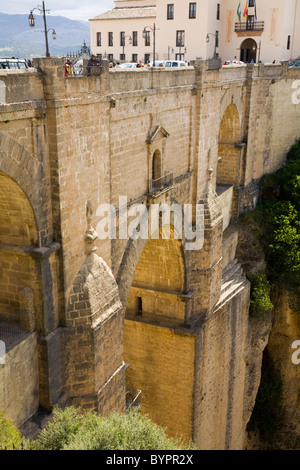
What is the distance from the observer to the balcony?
34044 mm

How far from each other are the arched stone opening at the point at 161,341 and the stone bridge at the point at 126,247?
44 mm

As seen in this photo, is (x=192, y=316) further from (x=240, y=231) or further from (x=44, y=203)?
(x=44, y=203)

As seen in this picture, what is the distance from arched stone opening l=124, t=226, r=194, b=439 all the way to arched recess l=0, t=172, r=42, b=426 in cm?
722

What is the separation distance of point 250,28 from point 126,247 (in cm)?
2830

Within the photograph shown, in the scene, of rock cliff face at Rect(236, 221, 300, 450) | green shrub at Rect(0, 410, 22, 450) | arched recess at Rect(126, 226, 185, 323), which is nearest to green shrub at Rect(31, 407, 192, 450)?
green shrub at Rect(0, 410, 22, 450)

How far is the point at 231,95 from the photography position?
59.9 feet

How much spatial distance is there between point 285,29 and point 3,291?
102 feet

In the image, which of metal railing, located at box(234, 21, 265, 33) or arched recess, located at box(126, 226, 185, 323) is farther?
metal railing, located at box(234, 21, 265, 33)

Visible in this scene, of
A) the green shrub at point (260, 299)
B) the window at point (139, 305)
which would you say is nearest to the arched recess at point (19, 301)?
the window at point (139, 305)

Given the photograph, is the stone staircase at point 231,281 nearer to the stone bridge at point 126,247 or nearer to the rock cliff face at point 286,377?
the stone bridge at point 126,247

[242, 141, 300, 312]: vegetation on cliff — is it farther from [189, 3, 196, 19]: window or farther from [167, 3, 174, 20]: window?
[167, 3, 174, 20]: window

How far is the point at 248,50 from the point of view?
3622cm

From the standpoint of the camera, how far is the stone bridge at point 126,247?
8242mm
